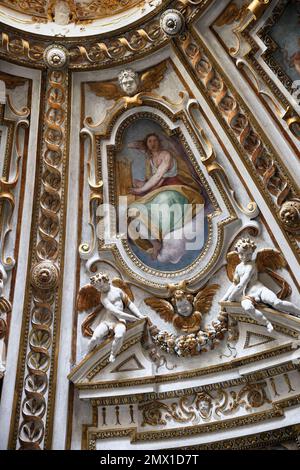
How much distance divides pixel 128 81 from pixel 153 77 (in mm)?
400

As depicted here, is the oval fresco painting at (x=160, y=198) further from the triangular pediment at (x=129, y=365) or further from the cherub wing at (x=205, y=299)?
the triangular pediment at (x=129, y=365)

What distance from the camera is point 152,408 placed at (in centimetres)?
1009

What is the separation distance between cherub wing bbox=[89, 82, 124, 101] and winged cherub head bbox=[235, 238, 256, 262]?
10.3 ft

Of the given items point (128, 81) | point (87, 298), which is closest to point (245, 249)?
point (87, 298)

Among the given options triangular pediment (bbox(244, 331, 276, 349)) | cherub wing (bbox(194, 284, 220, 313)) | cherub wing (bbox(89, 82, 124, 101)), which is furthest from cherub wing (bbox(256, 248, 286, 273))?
cherub wing (bbox(89, 82, 124, 101))

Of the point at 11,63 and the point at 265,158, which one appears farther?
the point at 11,63

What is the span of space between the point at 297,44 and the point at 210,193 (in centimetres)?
244

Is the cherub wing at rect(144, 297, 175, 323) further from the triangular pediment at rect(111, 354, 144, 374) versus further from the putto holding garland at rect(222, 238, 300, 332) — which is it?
the putto holding garland at rect(222, 238, 300, 332)

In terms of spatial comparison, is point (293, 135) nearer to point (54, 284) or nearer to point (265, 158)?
point (265, 158)

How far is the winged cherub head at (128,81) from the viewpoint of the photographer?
10.9 m

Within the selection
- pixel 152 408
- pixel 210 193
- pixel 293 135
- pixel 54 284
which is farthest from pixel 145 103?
pixel 152 408

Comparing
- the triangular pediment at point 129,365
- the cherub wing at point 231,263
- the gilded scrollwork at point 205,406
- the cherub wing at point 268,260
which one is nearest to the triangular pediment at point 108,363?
the triangular pediment at point 129,365

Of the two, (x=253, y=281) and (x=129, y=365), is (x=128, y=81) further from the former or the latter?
(x=129, y=365)

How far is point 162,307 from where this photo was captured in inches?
414
